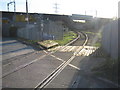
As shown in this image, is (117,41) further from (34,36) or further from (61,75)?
(34,36)

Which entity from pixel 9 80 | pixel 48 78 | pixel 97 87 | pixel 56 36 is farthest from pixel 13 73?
pixel 56 36

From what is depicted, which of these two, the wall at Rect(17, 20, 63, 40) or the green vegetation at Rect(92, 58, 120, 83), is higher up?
the wall at Rect(17, 20, 63, 40)

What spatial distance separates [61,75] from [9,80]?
84.0 inches

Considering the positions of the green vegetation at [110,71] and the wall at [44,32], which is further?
the wall at [44,32]

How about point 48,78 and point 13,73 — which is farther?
point 13,73

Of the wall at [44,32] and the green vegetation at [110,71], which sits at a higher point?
the wall at [44,32]

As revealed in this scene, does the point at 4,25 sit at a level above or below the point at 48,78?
above

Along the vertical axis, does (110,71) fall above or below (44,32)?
below

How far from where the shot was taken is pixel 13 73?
782 cm

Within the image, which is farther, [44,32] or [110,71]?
[44,32]

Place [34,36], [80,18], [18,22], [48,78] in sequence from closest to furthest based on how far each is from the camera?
[48,78] < [34,36] < [18,22] < [80,18]

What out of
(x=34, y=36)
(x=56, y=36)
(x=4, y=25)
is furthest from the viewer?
(x=4, y=25)

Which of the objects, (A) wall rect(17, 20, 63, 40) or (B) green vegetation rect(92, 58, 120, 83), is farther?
(A) wall rect(17, 20, 63, 40)

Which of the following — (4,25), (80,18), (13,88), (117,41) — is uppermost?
(80,18)
